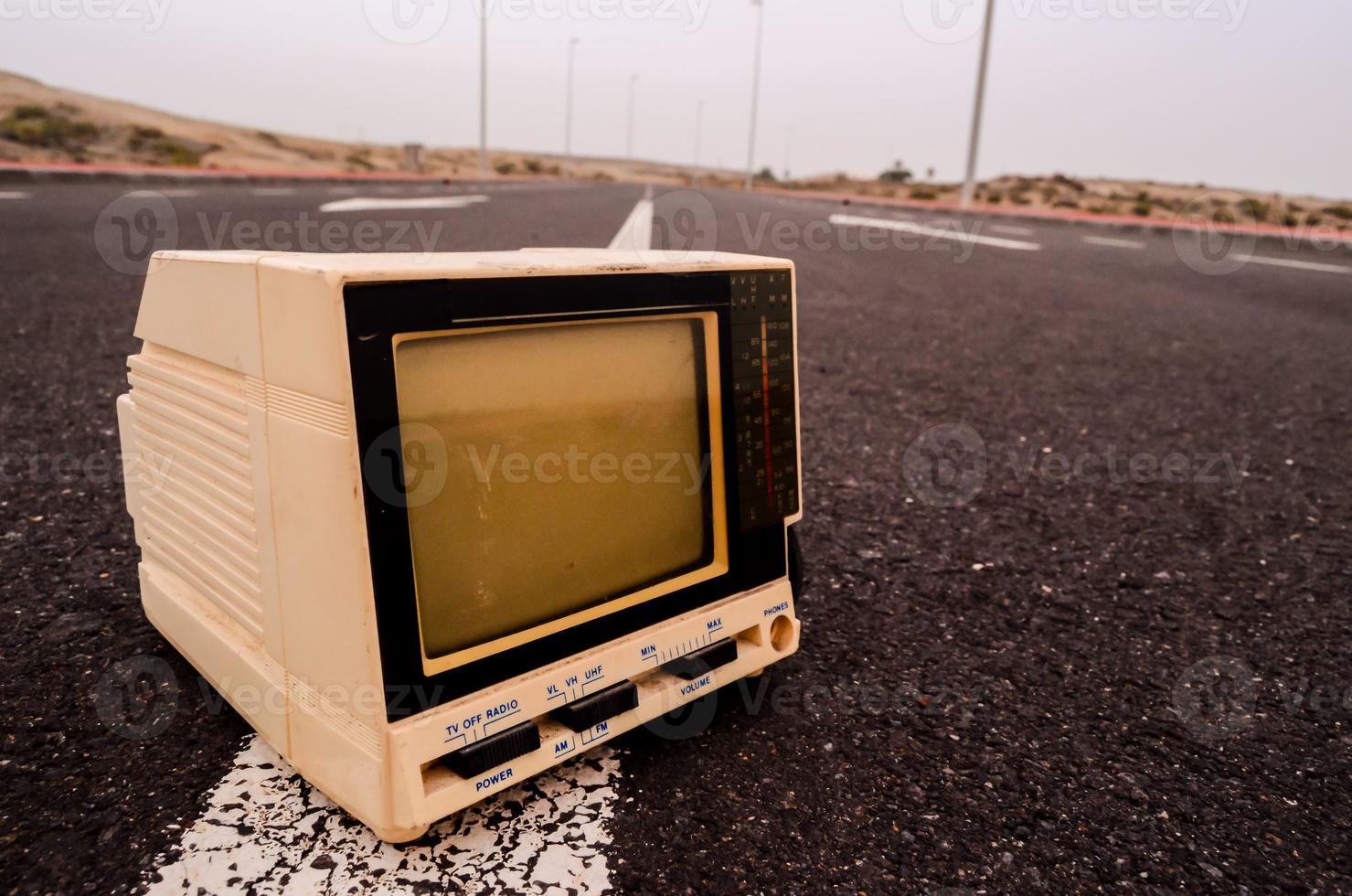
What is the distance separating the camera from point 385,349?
0.81m

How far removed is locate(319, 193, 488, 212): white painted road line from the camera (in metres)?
7.22

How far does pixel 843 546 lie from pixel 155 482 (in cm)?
131

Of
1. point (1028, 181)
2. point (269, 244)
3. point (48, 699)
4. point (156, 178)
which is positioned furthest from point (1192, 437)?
point (1028, 181)

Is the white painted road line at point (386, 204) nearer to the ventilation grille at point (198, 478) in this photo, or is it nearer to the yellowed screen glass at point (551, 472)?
the ventilation grille at point (198, 478)

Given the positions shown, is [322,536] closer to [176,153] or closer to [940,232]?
[940,232]

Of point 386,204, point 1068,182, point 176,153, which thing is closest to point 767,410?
point 386,204

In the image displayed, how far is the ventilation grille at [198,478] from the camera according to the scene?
0.98 meters

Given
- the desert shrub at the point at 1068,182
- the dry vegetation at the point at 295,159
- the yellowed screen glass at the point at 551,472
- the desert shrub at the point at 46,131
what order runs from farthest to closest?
the desert shrub at the point at 1068,182 < the desert shrub at the point at 46,131 < the dry vegetation at the point at 295,159 < the yellowed screen glass at the point at 551,472

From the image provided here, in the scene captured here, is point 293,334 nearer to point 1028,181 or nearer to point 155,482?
point 155,482

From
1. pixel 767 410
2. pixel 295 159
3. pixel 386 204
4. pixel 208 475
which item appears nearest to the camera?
pixel 208 475

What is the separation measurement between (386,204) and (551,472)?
Result: 25.5 ft

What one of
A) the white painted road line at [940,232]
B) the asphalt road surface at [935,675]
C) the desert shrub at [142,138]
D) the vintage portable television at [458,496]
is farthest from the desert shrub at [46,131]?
the vintage portable television at [458,496]

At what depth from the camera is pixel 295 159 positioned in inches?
1556

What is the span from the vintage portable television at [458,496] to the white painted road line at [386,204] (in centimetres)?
657
